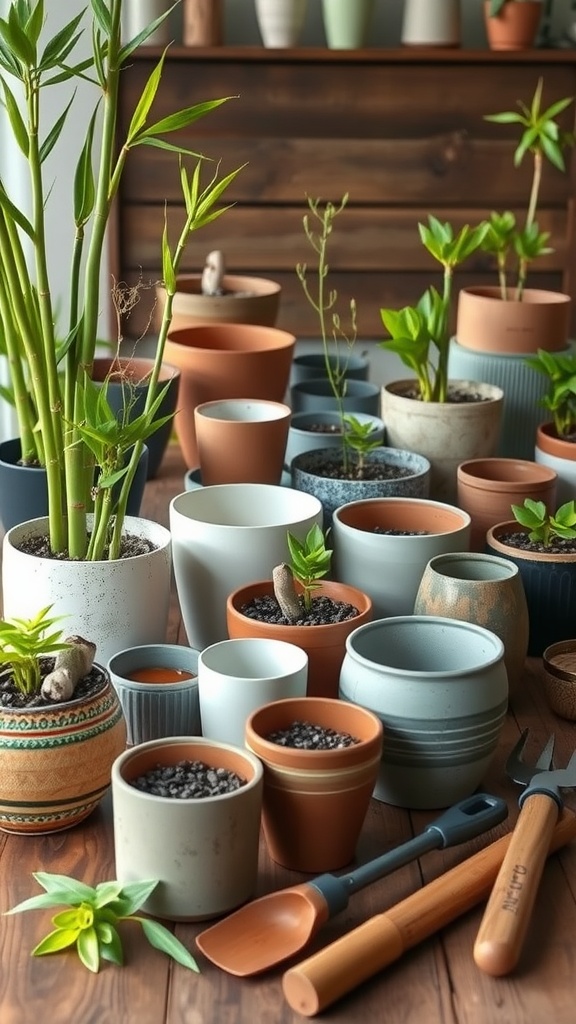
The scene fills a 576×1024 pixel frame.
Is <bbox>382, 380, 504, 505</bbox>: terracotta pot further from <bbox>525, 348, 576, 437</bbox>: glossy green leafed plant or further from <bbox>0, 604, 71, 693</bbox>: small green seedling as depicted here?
<bbox>0, 604, 71, 693</bbox>: small green seedling

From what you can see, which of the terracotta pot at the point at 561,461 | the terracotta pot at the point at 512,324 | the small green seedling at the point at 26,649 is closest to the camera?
the small green seedling at the point at 26,649

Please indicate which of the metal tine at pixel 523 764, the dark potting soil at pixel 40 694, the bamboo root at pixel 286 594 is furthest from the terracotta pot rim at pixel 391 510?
the dark potting soil at pixel 40 694

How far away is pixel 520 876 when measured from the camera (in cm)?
91

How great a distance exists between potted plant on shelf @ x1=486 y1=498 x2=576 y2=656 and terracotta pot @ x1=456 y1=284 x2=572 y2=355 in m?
0.52

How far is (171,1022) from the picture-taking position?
83 centimetres

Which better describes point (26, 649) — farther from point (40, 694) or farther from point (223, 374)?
point (223, 374)

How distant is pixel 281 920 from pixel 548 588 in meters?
0.59

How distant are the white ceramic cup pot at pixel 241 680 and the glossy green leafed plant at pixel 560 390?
2.30ft

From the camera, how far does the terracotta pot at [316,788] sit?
964mm

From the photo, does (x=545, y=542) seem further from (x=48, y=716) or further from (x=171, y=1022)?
(x=171, y=1022)

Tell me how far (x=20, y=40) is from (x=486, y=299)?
0.93 meters

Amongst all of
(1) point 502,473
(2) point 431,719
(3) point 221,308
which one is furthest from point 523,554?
(3) point 221,308

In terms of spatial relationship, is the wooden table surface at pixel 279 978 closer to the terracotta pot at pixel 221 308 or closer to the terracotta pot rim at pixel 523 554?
the terracotta pot rim at pixel 523 554

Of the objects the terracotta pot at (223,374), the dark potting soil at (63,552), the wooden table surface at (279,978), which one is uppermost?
the terracotta pot at (223,374)
